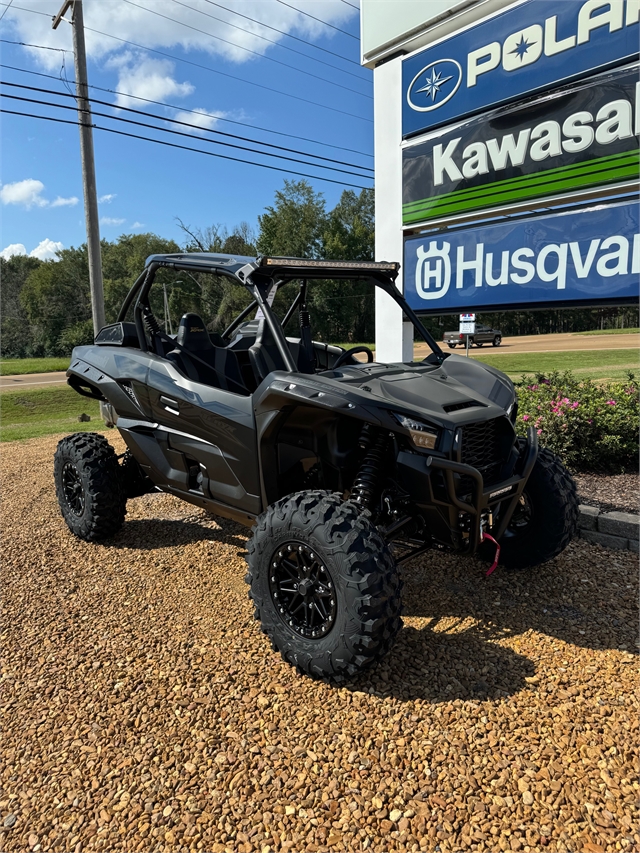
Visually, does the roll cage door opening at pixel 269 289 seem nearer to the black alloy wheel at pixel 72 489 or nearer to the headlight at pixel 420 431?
the headlight at pixel 420 431

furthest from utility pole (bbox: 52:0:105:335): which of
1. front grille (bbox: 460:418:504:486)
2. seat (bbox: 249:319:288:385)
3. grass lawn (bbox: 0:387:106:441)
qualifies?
front grille (bbox: 460:418:504:486)

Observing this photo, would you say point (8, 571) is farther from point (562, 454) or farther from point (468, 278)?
point (468, 278)

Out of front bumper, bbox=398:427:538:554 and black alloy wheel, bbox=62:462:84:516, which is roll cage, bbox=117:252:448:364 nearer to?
front bumper, bbox=398:427:538:554

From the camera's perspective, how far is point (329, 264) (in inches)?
133

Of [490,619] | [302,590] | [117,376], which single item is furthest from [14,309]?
[490,619]

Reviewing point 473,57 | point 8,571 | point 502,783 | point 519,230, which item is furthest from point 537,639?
point 473,57

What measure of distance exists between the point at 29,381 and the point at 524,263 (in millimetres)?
19516

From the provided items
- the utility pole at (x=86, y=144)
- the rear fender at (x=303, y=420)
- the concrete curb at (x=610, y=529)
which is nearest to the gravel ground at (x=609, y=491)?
the concrete curb at (x=610, y=529)

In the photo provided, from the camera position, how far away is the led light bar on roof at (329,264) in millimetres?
3104

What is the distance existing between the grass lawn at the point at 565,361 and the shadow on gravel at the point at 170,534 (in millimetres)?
13247

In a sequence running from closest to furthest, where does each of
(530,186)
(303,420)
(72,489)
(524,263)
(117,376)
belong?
(303,420) < (117,376) < (72,489) < (530,186) < (524,263)

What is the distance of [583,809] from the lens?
1.92 m

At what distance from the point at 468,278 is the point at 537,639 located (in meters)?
4.08

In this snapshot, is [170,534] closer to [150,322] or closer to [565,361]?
[150,322]
